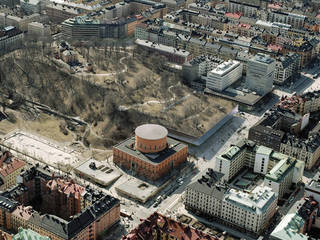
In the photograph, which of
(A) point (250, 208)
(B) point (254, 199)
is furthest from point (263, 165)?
(A) point (250, 208)

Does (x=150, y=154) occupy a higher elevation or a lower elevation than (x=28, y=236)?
lower

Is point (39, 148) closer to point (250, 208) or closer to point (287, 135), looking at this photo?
point (250, 208)

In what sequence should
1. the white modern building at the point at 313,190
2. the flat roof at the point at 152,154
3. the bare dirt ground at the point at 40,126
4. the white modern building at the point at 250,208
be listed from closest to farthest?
1. the white modern building at the point at 250,208
2. the white modern building at the point at 313,190
3. the flat roof at the point at 152,154
4. the bare dirt ground at the point at 40,126

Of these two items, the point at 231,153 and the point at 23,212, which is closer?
the point at 23,212

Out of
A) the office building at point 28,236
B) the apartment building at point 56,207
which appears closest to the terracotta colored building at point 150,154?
the apartment building at point 56,207

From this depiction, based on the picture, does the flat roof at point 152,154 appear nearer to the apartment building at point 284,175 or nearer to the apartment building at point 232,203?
the apartment building at point 232,203

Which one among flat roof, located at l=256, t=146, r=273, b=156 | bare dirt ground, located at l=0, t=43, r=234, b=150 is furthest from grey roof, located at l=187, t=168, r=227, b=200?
bare dirt ground, located at l=0, t=43, r=234, b=150

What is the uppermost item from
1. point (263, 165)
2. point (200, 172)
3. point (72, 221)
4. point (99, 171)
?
point (72, 221)
